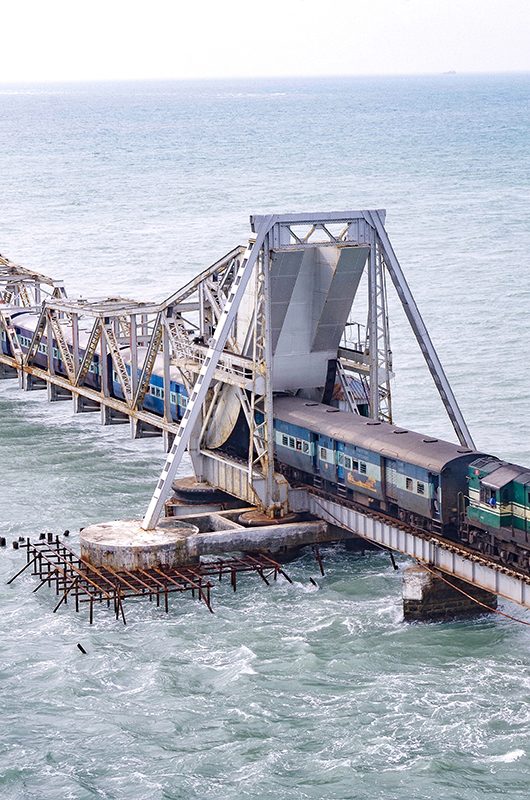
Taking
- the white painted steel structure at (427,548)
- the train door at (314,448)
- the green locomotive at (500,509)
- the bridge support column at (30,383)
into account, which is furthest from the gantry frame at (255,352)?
the bridge support column at (30,383)

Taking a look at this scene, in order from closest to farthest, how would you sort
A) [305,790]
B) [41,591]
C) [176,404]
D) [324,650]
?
[305,790] → [324,650] → [41,591] → [176,404]

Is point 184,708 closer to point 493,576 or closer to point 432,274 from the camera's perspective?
point 493,576

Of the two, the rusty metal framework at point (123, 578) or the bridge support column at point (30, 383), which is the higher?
the bridge support column at point (30, 383)

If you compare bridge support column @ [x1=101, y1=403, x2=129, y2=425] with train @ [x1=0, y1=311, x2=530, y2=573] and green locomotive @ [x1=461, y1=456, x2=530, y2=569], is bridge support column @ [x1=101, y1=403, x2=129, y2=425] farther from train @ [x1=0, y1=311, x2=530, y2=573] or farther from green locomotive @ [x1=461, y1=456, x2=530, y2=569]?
green locomotive @ [x1=461, y1=456, x2=530, y2=569]

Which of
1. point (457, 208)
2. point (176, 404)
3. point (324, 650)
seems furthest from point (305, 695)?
point (457, 208)

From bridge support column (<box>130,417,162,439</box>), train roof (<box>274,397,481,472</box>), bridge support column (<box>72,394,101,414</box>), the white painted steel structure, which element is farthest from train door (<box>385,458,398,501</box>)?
bridge support column (<box>72,394,101,414</box>)

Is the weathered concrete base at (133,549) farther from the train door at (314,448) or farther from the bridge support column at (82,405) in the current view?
the bridge support column at (82,405)
